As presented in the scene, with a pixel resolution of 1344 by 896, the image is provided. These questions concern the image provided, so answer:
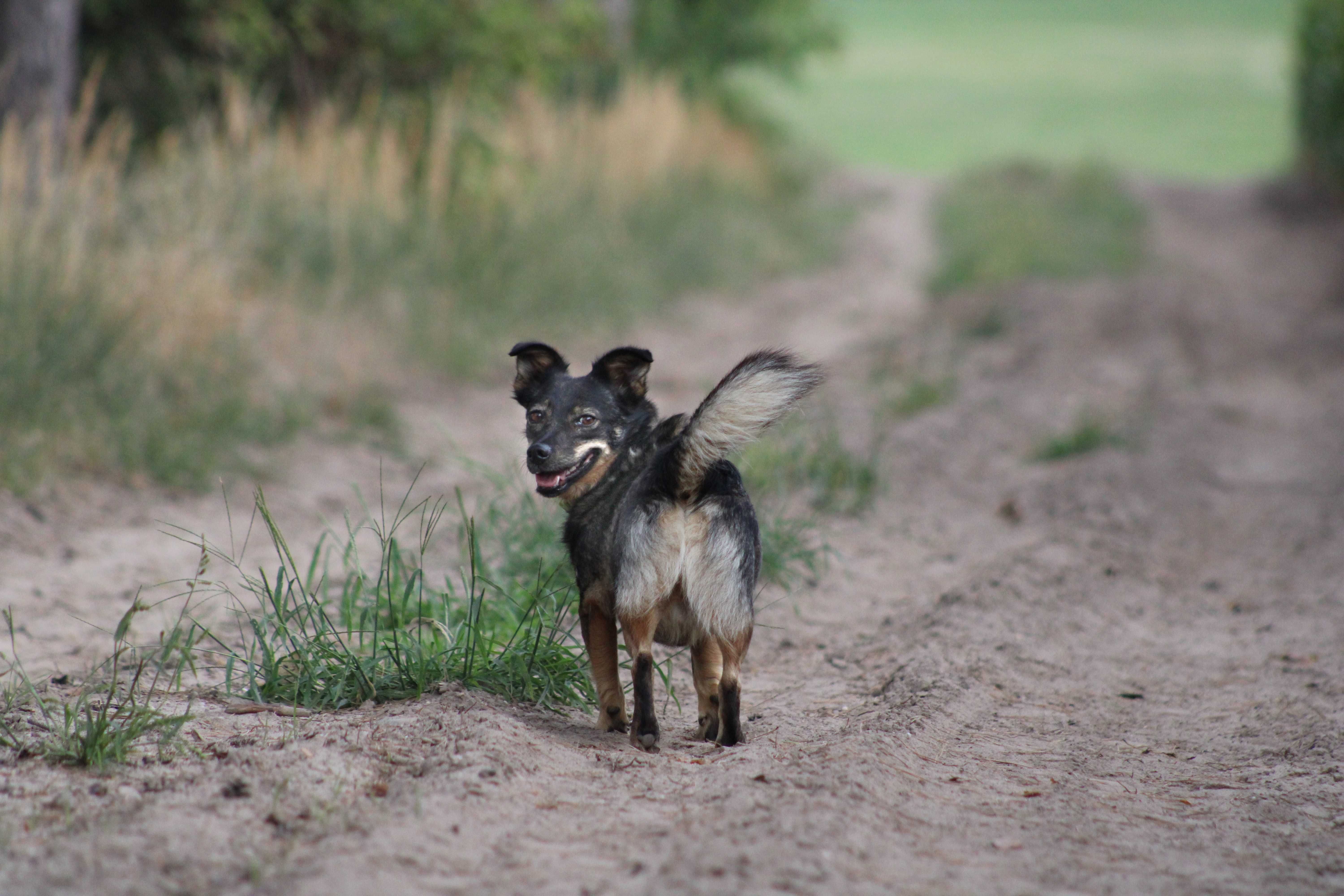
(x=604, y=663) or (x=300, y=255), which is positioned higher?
(x=300, y=255)

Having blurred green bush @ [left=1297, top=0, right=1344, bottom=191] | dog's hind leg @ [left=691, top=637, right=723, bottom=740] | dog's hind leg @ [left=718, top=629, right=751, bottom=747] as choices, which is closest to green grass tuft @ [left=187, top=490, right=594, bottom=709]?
dog's hind leg @ [left=691, top=637, right=723, bottom=740]

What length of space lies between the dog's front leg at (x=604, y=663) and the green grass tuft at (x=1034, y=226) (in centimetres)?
1074

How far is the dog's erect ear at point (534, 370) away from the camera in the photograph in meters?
4.12

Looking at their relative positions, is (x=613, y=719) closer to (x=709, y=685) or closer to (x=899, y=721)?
(x=709, y=685)

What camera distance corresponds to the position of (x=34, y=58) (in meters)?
7.98

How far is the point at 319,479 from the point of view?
22.6 feet

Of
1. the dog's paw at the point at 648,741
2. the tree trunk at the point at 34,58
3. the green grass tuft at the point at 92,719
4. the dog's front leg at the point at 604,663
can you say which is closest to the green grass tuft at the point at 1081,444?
the dog's front leg at the point at 604,663

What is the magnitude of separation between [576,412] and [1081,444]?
472 centimetres

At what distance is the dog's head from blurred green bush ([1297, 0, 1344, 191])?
14.4m

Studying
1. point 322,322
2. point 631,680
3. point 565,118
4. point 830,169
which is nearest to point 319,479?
point 322,322

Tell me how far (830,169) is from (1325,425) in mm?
15995

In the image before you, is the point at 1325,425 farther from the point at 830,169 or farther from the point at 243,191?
the point at 830,169

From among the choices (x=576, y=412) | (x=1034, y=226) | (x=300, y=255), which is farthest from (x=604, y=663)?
(x=1034, y=226)

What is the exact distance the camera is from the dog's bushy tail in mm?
3271
